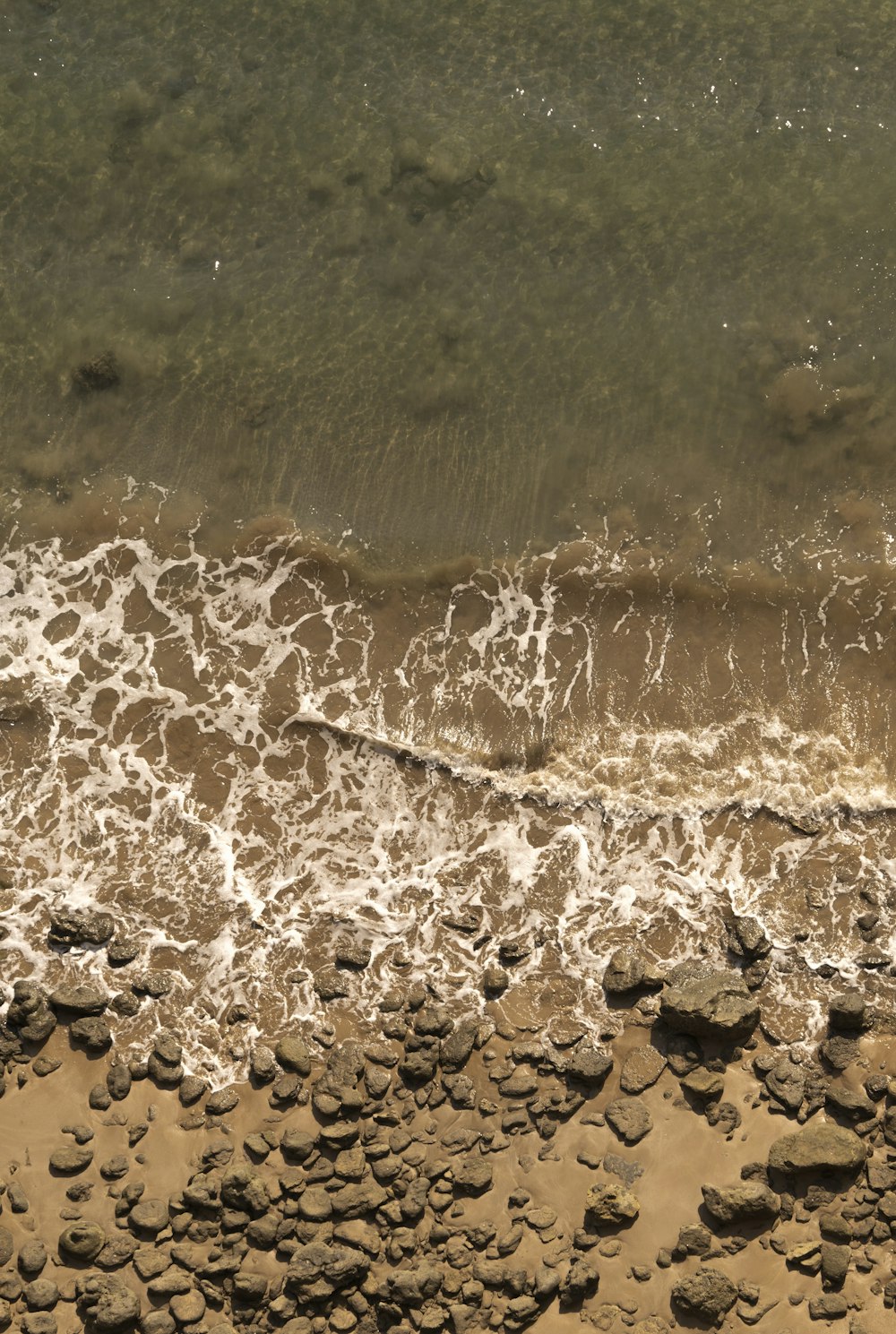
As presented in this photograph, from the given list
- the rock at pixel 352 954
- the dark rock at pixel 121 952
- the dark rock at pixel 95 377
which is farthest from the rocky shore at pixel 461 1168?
the dark rock at pixel 95 377

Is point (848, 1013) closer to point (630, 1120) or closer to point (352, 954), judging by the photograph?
point (630, 1120)

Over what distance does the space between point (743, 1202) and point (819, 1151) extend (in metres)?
1.88

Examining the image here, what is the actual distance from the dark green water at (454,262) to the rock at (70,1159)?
14694 mm

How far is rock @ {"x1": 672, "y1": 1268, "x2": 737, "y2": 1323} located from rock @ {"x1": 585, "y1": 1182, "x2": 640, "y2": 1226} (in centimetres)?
156

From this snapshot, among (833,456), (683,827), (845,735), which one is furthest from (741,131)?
(683,827)

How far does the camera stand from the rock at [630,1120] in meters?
24.7

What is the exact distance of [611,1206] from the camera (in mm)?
23922

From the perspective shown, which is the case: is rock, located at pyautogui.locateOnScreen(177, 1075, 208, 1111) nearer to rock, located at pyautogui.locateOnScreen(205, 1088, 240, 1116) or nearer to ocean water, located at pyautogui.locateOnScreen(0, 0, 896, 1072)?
rock, located at pyautogui.locateOnScreen(205, 1088, 240, 1116)

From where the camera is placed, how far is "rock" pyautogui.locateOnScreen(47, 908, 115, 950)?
2634 centimetres

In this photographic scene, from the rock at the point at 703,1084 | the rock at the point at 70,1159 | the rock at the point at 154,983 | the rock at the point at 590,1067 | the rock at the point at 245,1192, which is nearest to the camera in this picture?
the rock at the point at 245,1192

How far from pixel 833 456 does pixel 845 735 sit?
715 cm

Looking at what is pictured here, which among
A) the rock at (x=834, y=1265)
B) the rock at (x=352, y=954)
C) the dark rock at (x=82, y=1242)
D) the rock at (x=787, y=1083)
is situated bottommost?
the dark rock at (x=82, y=1242)

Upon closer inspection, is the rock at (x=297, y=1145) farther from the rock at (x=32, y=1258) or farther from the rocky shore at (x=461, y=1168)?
the rock at (x=32, y=1258)

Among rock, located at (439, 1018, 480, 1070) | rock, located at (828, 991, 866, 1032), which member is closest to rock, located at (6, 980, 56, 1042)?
rock, located at (439, 1018, 480, 1070)
